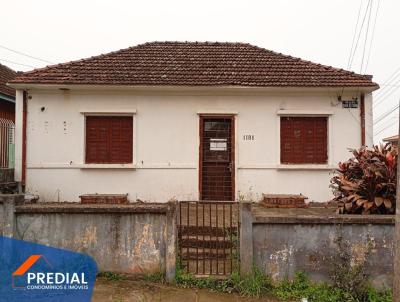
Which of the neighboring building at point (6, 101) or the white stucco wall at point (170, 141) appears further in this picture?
the neighboring building at point (6, 101)

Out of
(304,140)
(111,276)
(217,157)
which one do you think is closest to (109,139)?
(217,157)

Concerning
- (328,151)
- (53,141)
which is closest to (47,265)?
(53,141)

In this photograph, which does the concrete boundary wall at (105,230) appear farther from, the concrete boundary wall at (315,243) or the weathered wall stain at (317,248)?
the weathered wall stain at (317,248)

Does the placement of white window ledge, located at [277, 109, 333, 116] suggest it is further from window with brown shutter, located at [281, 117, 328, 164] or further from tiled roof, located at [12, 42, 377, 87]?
tiled roof, located at [12, 42, 377, 87]

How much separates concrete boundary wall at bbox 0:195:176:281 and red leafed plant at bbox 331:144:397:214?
9.96 feet

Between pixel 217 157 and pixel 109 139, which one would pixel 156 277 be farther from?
pixel 109 139

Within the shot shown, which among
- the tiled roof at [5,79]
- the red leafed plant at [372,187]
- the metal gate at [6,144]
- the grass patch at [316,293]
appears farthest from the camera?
the tiled roof at [5,79]

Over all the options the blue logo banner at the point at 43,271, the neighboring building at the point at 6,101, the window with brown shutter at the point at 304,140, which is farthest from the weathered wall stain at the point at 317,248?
the neighboring building at the point at 6,101

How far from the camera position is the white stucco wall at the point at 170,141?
371 inches

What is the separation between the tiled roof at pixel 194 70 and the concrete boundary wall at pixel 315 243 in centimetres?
506

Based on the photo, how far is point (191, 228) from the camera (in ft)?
19.8

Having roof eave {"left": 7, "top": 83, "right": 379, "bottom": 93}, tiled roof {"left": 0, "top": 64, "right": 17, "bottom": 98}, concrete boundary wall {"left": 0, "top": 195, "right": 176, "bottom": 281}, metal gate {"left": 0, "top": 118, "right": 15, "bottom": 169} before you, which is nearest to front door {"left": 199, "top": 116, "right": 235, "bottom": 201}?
roof eave {"left": 7, "top": 83, "right": 379, "bottom": 93}

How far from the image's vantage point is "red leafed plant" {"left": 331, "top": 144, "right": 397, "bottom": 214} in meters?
5.53

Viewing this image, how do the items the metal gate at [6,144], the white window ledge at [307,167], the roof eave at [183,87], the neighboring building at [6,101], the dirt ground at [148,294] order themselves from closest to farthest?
the dirt ground at [148,294]
the roof eave at [183,87]
the white window ledge at [307,167]
the metal gate at [6,144]
the neighboring building at [6,101]
